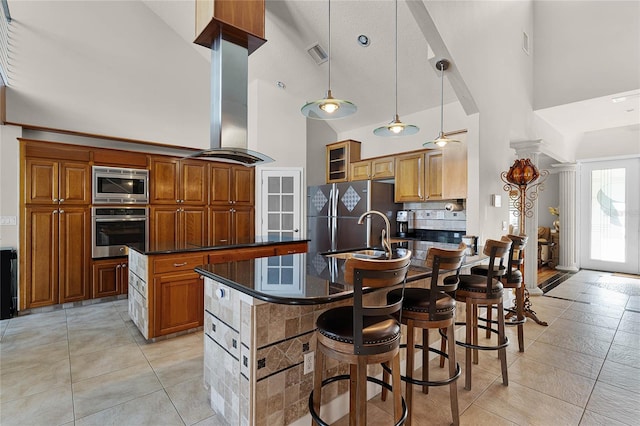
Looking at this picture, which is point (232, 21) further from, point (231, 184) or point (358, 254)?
point (231, 184)

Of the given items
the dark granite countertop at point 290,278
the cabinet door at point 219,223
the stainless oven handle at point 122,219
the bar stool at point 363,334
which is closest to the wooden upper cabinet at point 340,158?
the cabinet door at point 219,223

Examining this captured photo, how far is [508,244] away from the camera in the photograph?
2275mm

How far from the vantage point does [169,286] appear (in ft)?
9.57

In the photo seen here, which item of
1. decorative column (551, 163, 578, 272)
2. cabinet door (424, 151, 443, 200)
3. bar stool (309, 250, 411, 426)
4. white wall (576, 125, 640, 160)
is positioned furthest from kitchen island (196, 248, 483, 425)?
white wall (576, 125, 640, 160)

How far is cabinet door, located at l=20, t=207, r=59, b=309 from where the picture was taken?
3.79 meters

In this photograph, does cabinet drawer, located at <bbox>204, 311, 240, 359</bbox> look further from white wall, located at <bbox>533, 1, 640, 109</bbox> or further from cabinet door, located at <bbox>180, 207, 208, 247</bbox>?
white wall, located at <bbox>533, 1, 640, 109</bbox>

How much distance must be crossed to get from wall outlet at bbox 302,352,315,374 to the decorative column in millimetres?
7352

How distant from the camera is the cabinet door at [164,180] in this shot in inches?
183

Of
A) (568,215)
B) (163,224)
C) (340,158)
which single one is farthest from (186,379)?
(568,215)

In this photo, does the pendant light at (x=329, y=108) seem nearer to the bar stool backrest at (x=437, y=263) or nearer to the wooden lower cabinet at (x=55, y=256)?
the bar stool backrest at (x=437, y=263)

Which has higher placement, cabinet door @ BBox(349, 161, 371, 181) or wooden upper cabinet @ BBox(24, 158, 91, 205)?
cabinet door @ BBox(349, 161, 371, 181)

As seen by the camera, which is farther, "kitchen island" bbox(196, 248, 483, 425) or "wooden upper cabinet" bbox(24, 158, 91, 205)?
"wooden upper cabinet" bbox(24, 158, 91, 205)

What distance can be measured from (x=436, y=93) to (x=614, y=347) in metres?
3.64

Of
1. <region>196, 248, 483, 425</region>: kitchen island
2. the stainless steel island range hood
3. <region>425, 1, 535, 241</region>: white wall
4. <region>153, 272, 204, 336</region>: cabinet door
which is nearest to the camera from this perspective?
<region>196, 248, 483, 425</region>: kitchen island
